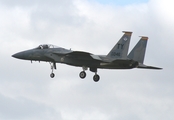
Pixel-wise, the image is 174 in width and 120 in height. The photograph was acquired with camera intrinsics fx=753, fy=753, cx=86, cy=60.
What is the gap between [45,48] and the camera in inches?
2945

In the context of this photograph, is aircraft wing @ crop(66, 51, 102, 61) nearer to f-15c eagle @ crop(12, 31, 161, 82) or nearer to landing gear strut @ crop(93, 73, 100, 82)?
f-15c eagle @ crop(12, 31, 161, 82)

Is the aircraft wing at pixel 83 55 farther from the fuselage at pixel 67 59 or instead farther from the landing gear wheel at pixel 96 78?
the landing gear wheel at pixel 96 78

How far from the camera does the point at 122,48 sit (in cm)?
7119

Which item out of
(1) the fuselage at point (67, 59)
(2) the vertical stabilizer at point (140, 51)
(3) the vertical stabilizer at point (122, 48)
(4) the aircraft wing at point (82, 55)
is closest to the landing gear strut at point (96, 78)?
(1) the fuselage at point (67, 59)

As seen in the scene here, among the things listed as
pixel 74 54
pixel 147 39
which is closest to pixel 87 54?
pixel 74 54

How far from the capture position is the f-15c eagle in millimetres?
70519

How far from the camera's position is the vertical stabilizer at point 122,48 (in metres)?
71.1

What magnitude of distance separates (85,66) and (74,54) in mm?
2000

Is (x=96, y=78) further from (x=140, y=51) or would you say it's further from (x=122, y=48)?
(x=140, y=51)

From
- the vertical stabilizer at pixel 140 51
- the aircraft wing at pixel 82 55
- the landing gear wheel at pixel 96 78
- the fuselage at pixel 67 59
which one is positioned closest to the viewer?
the fuselage at pixel 67 59

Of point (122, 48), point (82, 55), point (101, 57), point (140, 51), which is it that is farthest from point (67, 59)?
point (140, 51)

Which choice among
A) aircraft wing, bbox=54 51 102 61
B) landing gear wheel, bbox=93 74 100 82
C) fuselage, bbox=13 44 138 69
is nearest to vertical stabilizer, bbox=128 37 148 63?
fuselage, bbox=13 44 138 69

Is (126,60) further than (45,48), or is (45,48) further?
(45,48)

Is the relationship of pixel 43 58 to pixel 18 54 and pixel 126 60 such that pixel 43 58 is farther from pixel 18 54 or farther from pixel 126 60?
pixel 126 60
